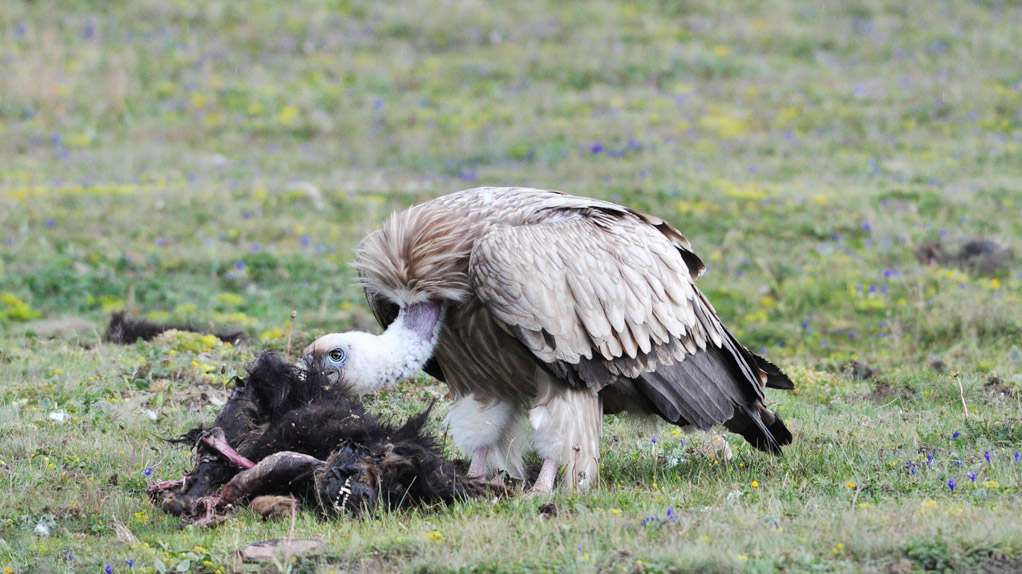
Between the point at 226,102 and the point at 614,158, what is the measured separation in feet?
21.4

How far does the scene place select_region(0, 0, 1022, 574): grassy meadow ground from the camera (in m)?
4.90

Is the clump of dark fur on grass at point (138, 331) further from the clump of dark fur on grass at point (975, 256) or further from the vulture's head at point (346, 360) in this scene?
the clump of dark fur on grass at point (975, 256)

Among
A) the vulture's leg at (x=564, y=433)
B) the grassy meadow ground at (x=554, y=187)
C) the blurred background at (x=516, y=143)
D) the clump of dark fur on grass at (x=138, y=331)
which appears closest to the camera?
the grassy meadow ground at (x=554, y=187)

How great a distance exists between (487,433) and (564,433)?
1.94 ft

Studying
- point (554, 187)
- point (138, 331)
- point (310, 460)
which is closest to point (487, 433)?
point (310, 460)

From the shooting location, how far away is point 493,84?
19062 millimetres

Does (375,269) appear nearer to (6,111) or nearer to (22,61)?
(6,111)

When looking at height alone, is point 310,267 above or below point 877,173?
below

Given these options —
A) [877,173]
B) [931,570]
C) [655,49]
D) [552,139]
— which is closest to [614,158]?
[552,139]

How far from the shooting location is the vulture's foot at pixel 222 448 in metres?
5.43

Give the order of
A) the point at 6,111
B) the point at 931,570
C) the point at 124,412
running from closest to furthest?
the point at 931,570 → the point at 124,412 → the point at 6,111

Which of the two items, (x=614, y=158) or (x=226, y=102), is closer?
(x=614, y=158)

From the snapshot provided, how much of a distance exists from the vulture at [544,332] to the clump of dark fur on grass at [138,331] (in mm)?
2940

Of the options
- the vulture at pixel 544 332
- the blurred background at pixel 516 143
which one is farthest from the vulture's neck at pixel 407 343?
the blurred background at pixel 516 143
